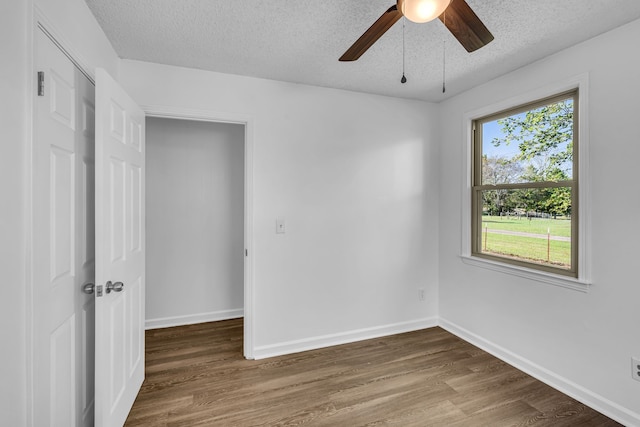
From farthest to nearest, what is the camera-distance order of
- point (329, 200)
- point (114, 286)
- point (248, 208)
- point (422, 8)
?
point (329, 200) → point (248, 208) → point (114, 286) → point (422, 8)

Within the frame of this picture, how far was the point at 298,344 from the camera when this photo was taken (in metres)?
2.86

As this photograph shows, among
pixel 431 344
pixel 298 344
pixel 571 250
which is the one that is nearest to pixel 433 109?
pixel 571 250

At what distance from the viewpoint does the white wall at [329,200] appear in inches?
106

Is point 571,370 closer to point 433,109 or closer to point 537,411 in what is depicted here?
point 537,411

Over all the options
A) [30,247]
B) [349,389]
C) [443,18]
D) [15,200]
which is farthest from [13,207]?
[349,389]

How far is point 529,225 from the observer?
8.47ft

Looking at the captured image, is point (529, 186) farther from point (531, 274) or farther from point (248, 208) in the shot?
point (248, 208)

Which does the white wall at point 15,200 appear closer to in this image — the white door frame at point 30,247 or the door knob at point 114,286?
the white door frame at point 30,247

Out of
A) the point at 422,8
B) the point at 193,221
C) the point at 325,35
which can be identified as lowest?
the point at 193,221

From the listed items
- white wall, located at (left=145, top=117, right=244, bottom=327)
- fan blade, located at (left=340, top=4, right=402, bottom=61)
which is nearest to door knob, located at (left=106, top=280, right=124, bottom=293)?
fan blade, located at (left=340, top=4, right=402, bottom=61)

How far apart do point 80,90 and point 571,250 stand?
10.7 ft

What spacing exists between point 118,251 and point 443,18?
202 centimetres

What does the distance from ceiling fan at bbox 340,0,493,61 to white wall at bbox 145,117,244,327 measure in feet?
8.02

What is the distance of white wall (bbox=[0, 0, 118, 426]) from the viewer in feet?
3.35
